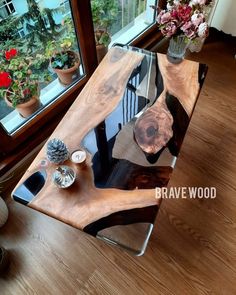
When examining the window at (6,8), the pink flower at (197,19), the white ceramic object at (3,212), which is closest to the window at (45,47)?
the window at (6,8)

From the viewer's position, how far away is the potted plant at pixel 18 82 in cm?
130

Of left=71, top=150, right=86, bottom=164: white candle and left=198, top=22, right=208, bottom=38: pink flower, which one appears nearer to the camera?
left=71, top=150, right=86, bottom=164: white candle

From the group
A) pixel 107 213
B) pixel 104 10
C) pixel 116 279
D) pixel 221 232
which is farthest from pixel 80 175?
pixel 104 10

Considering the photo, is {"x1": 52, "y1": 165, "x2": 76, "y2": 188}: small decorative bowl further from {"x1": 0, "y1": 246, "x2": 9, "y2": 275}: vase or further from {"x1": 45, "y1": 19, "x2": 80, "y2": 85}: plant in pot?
{"x1": 45, "y1": 19, "x2": 80, "y2": 85}: plant in pot

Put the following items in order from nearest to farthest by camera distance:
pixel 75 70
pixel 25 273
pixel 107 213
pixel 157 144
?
pixel 107 213 < pixel 157 144 < pixel 25 273 < pixel 75 70

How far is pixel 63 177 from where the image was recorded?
0.95 meters

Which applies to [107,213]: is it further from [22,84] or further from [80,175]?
[22,84]

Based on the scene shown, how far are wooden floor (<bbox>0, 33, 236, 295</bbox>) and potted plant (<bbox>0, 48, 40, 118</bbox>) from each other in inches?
22.6

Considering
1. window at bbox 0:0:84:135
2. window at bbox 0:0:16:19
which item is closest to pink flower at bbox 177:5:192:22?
window at bbox 0:0:84:135

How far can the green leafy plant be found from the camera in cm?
156

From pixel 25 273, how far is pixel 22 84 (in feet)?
3.18

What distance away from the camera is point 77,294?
1.20m

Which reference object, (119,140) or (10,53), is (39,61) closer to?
(10,53)

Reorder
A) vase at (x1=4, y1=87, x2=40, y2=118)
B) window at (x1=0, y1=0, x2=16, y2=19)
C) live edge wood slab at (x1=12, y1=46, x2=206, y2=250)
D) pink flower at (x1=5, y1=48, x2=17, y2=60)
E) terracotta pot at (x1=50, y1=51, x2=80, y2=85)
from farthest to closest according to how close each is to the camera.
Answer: terracotta pot at (x1=50, y1=51, x2=80, y2=85) → vase at (x1=4, y1=87, x2=40, y2=118) → pink flower at (x1=5, y1=48, x2=17, y2=60) → window at (x1=0, y1=0, x2=16, y2=19) → live edge wood slab at (x1=12, y1=46, x2=206, y2=250)
